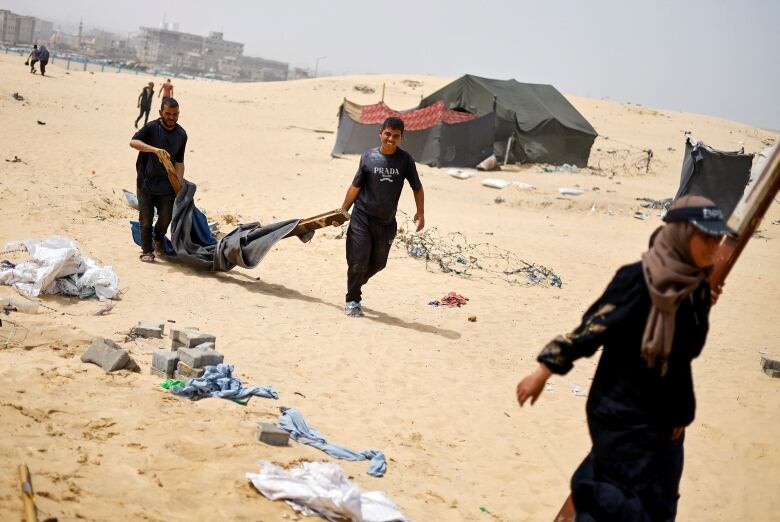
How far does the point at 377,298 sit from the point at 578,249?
18.7 ft

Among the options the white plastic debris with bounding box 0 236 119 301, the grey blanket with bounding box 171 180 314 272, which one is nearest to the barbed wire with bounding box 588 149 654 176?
the grey blanket with bounding box 171 180 314 272

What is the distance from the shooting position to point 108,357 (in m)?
4.97

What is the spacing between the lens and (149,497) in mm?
3479

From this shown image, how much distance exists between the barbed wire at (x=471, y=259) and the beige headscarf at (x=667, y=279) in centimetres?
748

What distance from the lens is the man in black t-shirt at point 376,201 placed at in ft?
23.8

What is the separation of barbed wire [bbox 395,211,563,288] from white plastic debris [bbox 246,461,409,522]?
6.66 m

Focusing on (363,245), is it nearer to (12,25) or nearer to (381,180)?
(381,180)

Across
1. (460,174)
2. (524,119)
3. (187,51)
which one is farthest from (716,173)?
(187,51)

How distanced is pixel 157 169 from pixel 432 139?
14261 millimetres

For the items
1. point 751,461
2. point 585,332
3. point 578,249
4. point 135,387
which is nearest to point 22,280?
point 135,387

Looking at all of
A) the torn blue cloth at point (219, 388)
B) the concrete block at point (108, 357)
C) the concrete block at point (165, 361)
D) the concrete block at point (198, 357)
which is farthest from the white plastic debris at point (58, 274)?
the torn blue cloth at point (219, 388)

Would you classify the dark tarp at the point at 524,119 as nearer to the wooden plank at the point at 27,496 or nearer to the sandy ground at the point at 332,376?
the sandy ground at the point at 332,376

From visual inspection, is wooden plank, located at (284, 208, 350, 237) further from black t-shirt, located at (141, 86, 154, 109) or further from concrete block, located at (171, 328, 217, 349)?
black t-shirt, located at (141, 86, 154, 109)

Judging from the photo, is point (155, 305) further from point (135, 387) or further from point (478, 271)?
point (478, 271)
